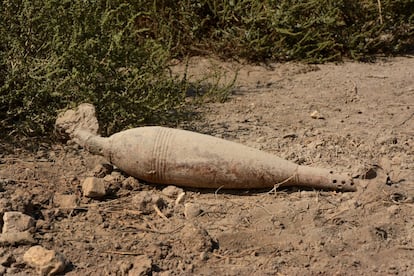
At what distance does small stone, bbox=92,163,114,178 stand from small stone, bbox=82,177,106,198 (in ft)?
0.52

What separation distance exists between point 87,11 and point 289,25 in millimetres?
1966

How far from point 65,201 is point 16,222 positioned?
0.35 meters

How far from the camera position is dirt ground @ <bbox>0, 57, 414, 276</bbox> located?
2.97m

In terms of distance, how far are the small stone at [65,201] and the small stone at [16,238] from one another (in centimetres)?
38

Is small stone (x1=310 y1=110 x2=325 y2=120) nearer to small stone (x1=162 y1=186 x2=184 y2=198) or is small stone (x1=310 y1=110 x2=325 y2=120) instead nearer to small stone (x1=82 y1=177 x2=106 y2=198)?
small stone (x1=162 y1=186 x2=184 y2=198)

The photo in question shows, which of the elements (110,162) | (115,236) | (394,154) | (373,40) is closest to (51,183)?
(110,162)

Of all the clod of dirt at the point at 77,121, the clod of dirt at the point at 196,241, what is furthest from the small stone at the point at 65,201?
the clod of dirt at the point at 196,241

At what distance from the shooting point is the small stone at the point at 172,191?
351 cm

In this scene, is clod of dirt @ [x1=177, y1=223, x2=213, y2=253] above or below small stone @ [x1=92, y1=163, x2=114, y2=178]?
below

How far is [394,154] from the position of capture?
3.85m

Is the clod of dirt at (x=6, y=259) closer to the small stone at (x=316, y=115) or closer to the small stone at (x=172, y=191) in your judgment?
the small stone at (x=172, y=191)

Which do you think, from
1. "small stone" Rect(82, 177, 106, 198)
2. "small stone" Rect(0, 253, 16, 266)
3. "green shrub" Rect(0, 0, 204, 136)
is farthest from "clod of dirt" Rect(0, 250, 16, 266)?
"green shrub" Rect(0, 0, 204, 136)

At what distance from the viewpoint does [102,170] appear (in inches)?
142

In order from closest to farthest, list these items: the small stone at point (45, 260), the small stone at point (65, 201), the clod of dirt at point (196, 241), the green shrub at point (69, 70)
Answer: the small stone at point (45, 260) < the clod of dirt at point (196, 241) < the small stone at point (65, 201) < the green shrub at point (69, 70)
